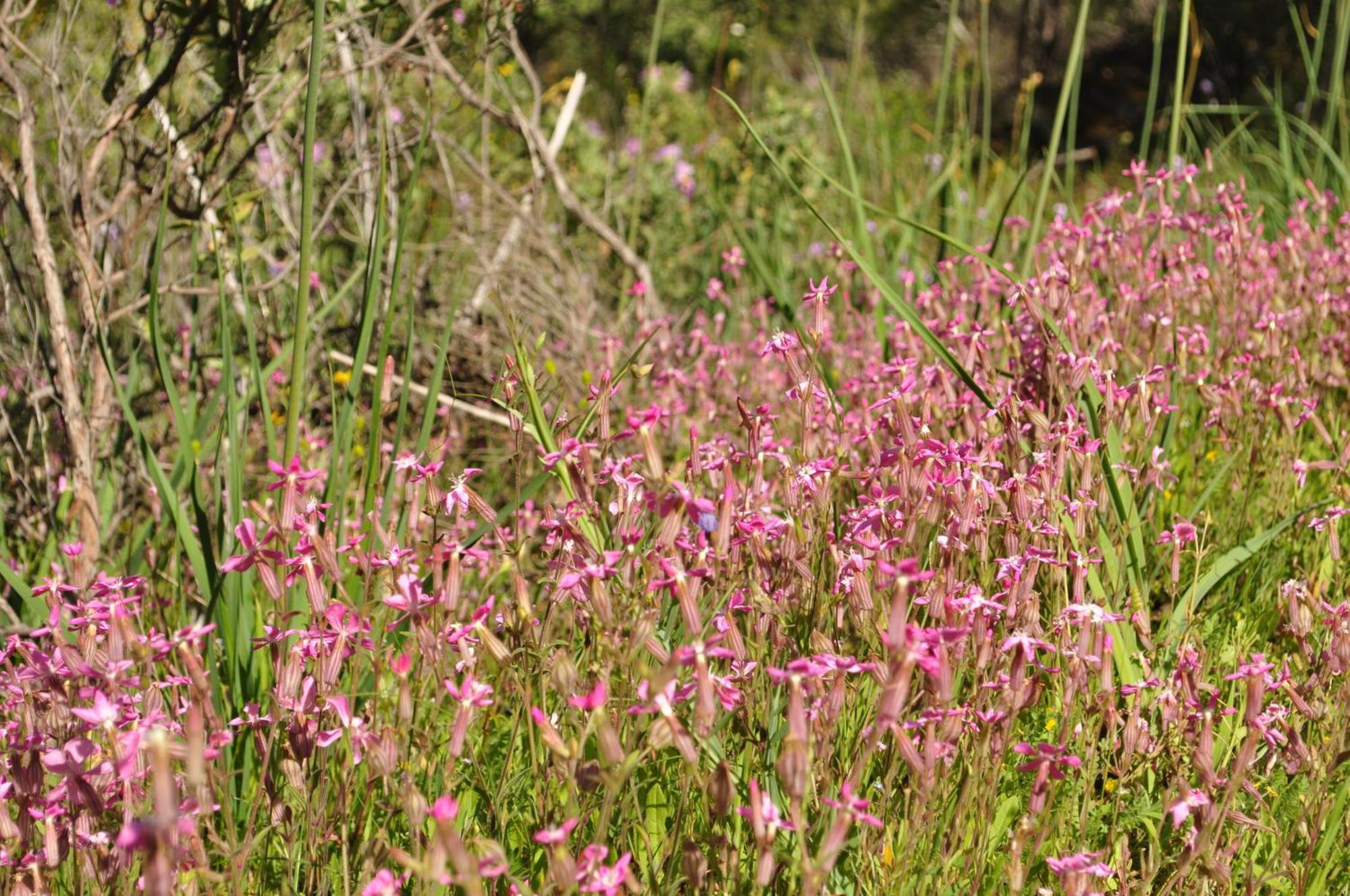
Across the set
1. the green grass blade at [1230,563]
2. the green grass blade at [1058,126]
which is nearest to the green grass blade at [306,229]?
the green grass blade at [1230,563]

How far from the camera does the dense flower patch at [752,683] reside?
1.41 meters

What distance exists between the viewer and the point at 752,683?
1746mm

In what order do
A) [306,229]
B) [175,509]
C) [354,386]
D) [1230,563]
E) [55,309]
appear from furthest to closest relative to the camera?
[55,309] → [1230,563] → [354,386] → [175,509] → [306,229]

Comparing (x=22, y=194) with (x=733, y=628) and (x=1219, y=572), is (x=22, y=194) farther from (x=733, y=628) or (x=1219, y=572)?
(x=1219, y=572)

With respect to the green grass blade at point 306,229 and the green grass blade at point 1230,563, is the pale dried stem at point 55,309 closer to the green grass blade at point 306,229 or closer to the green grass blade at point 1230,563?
the green grass blade at point 306,229

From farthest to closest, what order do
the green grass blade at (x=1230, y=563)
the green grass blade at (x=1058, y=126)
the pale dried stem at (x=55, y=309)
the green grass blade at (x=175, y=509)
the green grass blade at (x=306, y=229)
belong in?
1. the green grass blade at (x=1058, y=126)
2. the pale dried stem at (x=55, y=309)
3. the green grass blade at (x=1230, y=563)
4. the green grass blade at (x=175, y=509)
5. the green grass blade at (x=306, y=229)

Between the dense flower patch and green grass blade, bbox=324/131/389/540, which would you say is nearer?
the dense flower patch

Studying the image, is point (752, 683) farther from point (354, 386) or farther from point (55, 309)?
point (55, 309)

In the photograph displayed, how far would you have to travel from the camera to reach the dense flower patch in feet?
4.62

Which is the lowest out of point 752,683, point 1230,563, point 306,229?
point 1230,563

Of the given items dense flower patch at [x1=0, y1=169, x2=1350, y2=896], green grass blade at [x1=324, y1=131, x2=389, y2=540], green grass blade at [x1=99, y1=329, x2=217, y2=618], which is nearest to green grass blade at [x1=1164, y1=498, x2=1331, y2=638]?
dense flower patch at [x1=0, y1=169, x2=1350, y2=896]

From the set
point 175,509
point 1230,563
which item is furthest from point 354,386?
point 1230,563

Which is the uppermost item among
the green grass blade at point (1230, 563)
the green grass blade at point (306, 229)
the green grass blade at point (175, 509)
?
the green grass blade at point (306, 229)

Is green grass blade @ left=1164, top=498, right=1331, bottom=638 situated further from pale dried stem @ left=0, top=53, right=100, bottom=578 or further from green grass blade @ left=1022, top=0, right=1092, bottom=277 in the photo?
pale dried stem @ left=0, top=53, right=100, bottom=578
